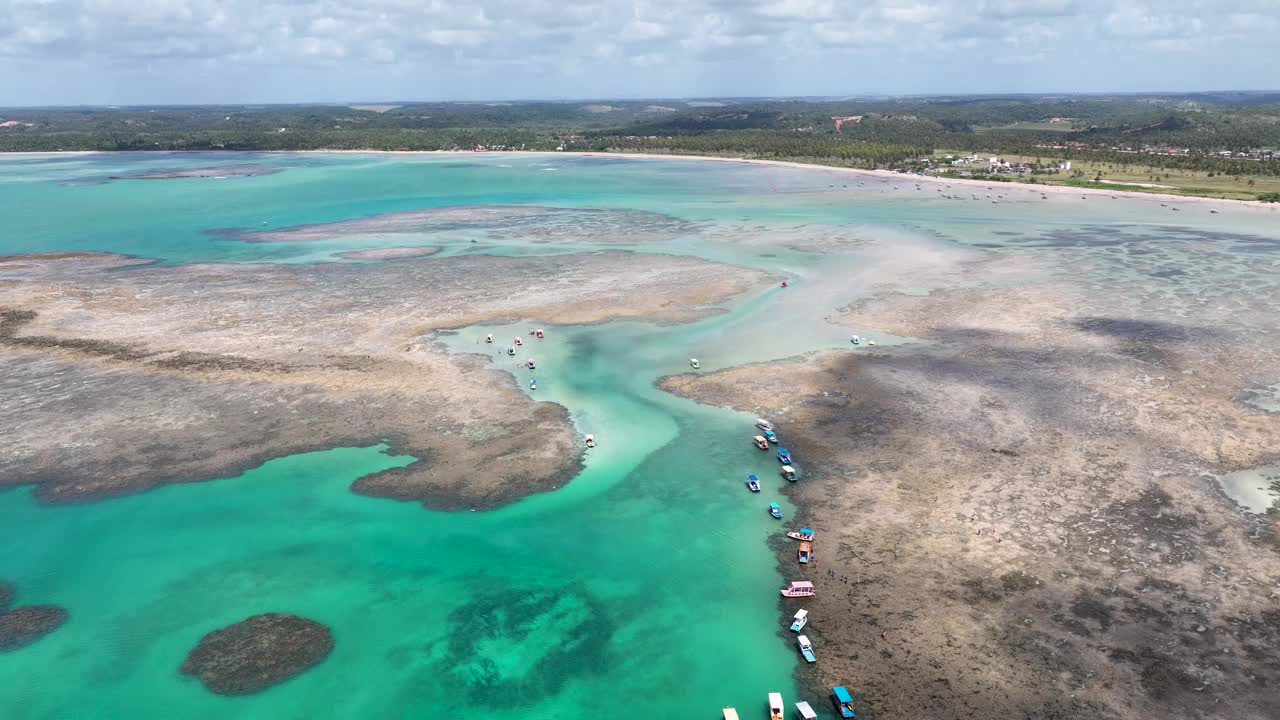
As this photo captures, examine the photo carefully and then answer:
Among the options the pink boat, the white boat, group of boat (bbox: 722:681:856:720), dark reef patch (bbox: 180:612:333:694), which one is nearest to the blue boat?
group of boat (bbox: 722:681:856:720)

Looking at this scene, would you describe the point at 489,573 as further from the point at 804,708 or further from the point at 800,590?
the point at 804,708

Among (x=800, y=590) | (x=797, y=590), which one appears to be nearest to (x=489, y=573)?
(x=797, y=590)

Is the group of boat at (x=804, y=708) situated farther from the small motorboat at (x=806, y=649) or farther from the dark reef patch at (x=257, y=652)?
the dark reef patch at (x=257, y=652)

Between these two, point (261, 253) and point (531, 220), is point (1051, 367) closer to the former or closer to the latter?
point (531, 220)

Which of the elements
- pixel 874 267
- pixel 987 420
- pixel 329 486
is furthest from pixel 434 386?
pixel 874 267

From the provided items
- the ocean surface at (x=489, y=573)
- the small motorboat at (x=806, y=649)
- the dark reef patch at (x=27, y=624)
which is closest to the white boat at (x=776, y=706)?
the ocean surface at (x=489, y=573)

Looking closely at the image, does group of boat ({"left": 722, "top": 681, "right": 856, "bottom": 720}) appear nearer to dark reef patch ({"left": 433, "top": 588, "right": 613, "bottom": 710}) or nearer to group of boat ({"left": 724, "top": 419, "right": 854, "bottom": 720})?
group of boat ({"left": 724, "top": 419, "right": 854, "bottom": 720})
